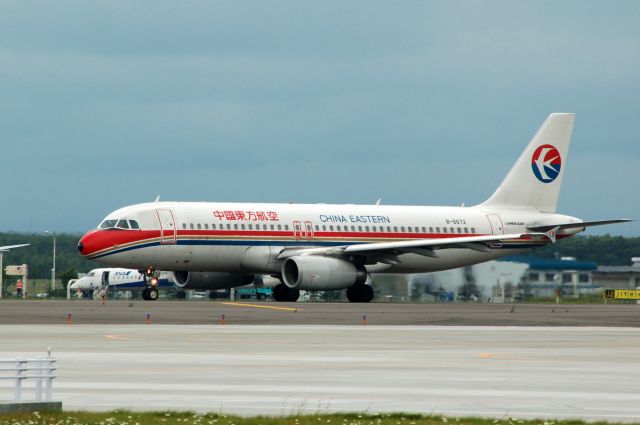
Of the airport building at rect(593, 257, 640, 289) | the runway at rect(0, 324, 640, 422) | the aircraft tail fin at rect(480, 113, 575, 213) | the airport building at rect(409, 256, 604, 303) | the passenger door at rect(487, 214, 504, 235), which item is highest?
the aircraft tail fin at rect(480, 113, 575, 213)

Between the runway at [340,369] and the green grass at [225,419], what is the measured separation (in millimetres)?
811

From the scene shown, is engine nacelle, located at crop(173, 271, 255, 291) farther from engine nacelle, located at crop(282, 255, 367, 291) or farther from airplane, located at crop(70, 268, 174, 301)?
airplane, located at crop(70, 268, 174, 301)

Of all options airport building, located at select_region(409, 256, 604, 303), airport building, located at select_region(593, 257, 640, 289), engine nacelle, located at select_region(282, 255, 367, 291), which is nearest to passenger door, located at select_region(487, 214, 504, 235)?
airport building, located at select_region(409, 256, 604, 303)

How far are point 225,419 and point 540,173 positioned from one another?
204ft

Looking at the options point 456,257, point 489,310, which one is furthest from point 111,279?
point 489,310

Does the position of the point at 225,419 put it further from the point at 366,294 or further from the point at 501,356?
the point at 366,294

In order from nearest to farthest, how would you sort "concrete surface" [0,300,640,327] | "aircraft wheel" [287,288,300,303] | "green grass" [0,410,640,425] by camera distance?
"green grass" [0,410,640,425], "concrete surface" [0,300,640,327], "aircraft wheel" [287,288,300,303]

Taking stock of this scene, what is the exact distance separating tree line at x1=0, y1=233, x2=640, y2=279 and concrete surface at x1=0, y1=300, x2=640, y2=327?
25779 millimetres

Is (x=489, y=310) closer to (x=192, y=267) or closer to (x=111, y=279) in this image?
(x=192, y=267)

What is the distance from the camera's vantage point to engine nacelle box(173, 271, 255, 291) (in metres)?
72.6

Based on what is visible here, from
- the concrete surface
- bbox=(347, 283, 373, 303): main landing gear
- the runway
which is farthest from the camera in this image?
bbox=(347, 283, 373, 303): main landing gear

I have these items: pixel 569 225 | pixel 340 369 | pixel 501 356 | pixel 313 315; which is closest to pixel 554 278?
pixel 569 225

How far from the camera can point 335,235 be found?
71.9 m

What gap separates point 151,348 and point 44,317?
Answer: 51.2 feet
